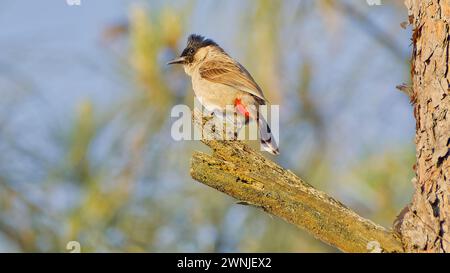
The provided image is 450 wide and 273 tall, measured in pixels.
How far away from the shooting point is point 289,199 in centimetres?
249

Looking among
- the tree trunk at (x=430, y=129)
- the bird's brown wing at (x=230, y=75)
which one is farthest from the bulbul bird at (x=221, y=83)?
the tree trunk at (x=430, y=129)

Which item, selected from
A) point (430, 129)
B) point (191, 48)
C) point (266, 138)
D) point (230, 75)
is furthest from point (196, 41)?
point (430, 129)

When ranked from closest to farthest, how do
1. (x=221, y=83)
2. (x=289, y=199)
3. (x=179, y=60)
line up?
(x=289, y=199) → (x=221, y=83) → (x=179, y=60)

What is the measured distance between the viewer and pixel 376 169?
477 centimetres

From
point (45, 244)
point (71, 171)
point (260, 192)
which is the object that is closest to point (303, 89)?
point (71, 171)

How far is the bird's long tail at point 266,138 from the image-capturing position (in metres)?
3.97

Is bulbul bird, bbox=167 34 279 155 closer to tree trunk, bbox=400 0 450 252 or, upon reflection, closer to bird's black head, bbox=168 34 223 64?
bird's black head, bbox=168 34 223 64

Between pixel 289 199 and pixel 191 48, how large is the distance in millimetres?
2266

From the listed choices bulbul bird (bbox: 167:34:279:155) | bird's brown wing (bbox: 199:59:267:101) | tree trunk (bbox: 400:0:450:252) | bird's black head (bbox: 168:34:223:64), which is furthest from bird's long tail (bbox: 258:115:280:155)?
tree trunk (bbox: 400:0:450:252)

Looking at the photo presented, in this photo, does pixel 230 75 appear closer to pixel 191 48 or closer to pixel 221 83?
pixel 221 83

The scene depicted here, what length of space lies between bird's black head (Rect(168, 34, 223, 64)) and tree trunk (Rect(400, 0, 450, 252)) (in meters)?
1.88
